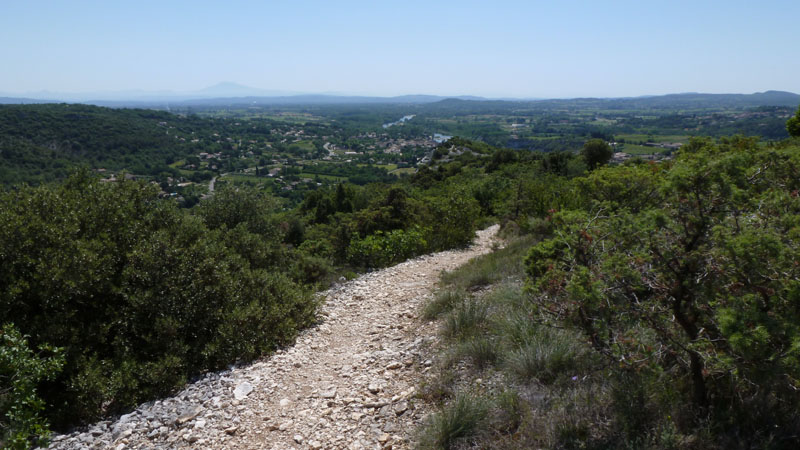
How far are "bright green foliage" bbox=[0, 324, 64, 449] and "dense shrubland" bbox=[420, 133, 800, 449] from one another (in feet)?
13.2

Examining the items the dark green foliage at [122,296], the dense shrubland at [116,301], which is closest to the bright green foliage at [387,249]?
the dense shrubland at [116,301]

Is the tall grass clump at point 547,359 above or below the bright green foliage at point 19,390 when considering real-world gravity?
above

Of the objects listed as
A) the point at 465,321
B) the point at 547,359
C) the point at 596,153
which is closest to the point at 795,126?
the point at 596,153

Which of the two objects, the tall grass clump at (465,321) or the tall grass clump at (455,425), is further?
the tall grass clump at (465,321)

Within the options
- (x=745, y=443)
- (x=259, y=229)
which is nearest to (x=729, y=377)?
(x=745, y=443)

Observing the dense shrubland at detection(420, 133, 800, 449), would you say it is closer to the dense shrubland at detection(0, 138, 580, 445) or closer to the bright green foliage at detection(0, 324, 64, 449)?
the dense shrubland at detection(0, 138, 580, 445)

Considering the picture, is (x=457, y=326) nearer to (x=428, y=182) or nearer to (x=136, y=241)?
(x=136, y=241)

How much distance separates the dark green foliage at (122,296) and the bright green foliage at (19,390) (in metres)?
0.45

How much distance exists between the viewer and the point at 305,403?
471cm

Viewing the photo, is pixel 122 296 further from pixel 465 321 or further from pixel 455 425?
pixel 455 425

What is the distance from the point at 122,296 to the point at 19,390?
1.77 m

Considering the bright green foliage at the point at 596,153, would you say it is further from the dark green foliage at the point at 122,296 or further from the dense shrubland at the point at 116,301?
the dark green foliage at the point at 122,296

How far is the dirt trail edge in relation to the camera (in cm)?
412

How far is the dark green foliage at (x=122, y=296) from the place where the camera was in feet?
16.4
